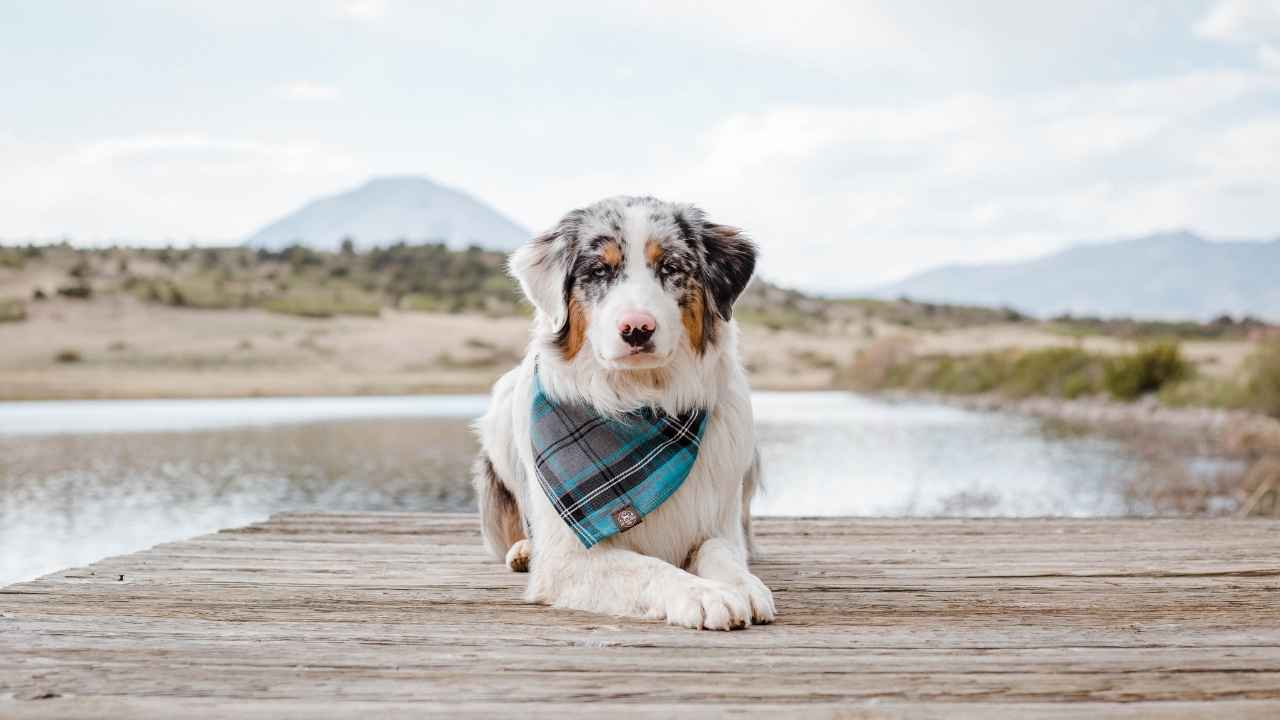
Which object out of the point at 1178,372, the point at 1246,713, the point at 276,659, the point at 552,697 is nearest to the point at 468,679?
the point at 552,697

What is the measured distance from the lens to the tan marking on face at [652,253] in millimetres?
3426

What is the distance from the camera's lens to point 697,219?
145 inches

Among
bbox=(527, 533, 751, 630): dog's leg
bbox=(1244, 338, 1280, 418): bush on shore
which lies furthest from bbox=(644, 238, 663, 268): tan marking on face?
bbox=(1244, 338, 1280, 418): bush on shore

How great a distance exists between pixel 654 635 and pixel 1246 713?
4.81ft

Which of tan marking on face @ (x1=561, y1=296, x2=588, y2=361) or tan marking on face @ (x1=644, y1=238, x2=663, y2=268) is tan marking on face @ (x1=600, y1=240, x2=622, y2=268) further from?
tan marking on face @ (x1=561, y1=296, x2=588, y2=361)

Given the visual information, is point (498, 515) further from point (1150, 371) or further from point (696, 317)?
point (1150, 371)

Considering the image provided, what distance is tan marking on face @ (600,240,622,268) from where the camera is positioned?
11.2ft

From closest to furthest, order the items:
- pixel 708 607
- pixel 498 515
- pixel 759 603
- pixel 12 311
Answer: pixel 708 607 < pixel 759 603 < pixel 498 515 < pixel 12 311

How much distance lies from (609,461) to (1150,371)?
23.0 metres

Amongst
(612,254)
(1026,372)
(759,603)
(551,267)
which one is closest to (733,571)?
(759,603)

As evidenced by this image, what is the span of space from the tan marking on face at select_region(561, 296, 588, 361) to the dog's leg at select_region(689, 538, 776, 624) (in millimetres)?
828

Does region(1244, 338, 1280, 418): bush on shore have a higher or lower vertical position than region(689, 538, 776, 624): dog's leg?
higher

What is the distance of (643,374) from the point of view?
361 cm

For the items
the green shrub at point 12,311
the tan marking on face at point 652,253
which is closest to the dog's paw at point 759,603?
the tan marking on face at point 652,253
